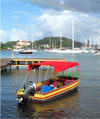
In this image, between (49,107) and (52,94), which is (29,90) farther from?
(52,94)

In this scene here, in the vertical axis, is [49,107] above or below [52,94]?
below

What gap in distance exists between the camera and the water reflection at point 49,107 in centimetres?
2058

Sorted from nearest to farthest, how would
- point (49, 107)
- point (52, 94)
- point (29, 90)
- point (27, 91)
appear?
point (27, 91), point (29, 90), point (49, 107), point (52, 94)

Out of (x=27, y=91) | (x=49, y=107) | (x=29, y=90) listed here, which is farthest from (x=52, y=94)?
(x=27, y=91)

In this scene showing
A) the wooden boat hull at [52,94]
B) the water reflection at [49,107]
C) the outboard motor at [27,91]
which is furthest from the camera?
the wooden boat hull at [52,94]

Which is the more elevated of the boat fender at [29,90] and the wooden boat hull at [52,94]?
the boat fender at [29,90]

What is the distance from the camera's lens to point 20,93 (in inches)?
863

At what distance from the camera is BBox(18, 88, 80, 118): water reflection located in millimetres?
20578

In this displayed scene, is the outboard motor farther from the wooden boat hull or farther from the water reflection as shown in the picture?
the water reflection

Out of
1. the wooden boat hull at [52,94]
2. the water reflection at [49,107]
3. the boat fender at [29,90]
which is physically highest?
the boat fender at [29,90]

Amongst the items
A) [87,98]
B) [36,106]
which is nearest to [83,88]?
[87,98]

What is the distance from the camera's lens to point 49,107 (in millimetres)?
22094

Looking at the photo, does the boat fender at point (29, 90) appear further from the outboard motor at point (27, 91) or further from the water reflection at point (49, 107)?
the water reflection at point (49, 107)

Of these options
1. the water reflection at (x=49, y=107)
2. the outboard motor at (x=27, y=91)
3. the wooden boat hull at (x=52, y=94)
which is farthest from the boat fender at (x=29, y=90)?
the water reflection at (x=49, y=107)
